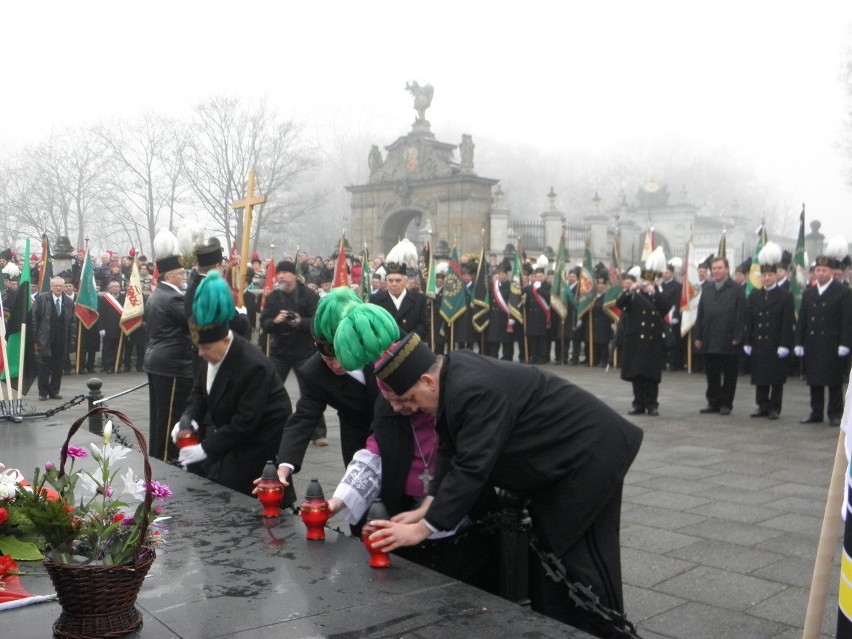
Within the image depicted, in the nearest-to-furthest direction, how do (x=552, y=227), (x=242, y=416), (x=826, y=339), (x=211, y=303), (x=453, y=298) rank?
(x=211, y=303) → (x=242, y=416) → (x=826, y=339) → (x=453, y=298) → (x=552, y=227)

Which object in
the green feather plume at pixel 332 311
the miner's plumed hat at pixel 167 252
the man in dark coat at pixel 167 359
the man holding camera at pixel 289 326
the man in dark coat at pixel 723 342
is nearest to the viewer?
the green feather plume at pixel 332 311

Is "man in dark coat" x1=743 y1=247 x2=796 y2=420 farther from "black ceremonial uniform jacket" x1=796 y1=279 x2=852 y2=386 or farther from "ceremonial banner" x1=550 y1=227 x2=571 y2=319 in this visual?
"ceremonial banner" x1=550 y1=227 x2=571 y2=319

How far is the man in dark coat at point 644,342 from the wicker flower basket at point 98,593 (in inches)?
376

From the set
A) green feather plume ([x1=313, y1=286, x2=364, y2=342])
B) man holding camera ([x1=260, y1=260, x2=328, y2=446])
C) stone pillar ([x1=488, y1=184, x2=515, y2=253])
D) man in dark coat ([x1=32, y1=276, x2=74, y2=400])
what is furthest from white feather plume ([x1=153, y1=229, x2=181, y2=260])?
stone pillar ([x1=488, y1=184, x2=515, y2=253])

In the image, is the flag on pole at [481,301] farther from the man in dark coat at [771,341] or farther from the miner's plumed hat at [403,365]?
the miner's plumed hat at [403,365]

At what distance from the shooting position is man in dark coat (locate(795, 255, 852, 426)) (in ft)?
36.9

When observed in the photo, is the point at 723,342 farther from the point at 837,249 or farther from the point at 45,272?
the point at 45,272

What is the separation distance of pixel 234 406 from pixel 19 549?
1623 mm

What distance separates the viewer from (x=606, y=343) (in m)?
19.4

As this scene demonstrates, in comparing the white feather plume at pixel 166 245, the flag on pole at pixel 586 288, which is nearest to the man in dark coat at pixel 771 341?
the flag on pole at pixel 586 288

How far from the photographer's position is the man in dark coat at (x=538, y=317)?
20.2 metres

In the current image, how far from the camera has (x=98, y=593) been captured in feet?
8.94

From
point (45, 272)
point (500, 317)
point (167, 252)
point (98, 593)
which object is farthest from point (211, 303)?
point (500, 317)

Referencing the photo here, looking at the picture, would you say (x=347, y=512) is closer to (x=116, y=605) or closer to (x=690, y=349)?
(x=116, y=605)
